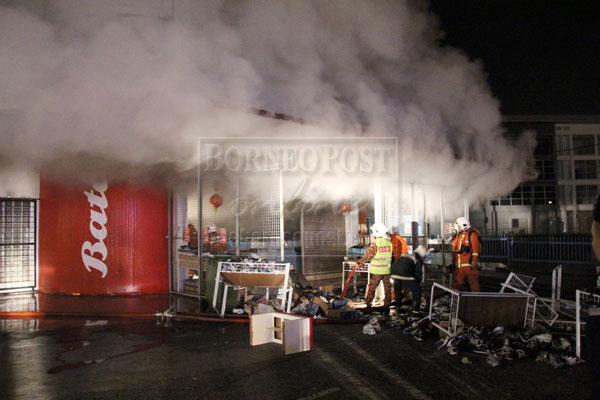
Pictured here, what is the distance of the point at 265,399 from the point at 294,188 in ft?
23.0

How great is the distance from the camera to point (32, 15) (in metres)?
6.09

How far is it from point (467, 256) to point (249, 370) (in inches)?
190

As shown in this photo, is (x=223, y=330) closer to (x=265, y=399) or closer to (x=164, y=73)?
(x=265, y=399)

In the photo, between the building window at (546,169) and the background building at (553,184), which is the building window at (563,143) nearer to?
the background building at (553,184)

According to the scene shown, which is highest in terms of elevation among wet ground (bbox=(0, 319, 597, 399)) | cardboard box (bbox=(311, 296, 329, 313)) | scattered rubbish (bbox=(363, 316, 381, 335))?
cardboard box (bbox=(311, 296, 329, 313))

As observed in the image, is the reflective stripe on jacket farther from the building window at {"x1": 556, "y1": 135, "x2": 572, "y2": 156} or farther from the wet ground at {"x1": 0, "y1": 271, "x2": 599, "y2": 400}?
the building window at {"x1": 556, "y1": 135, "x2": 572, "y2": 156}

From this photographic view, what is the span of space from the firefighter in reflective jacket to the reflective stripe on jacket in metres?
1.22

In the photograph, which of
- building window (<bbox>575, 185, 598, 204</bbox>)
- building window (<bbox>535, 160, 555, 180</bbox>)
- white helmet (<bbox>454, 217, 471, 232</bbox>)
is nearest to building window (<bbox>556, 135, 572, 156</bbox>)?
building window (<bbox>535, 160, 555, 180</bbox>)

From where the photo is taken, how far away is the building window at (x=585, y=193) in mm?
35469

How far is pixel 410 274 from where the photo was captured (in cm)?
767

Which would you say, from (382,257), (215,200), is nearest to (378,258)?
(382,257)

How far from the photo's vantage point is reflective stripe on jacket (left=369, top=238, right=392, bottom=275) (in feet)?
26.4

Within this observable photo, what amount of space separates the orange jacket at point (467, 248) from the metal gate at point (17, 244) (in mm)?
8560

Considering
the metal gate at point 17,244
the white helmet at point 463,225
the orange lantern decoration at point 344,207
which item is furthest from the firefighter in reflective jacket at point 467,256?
the metal gate at point 17,244
